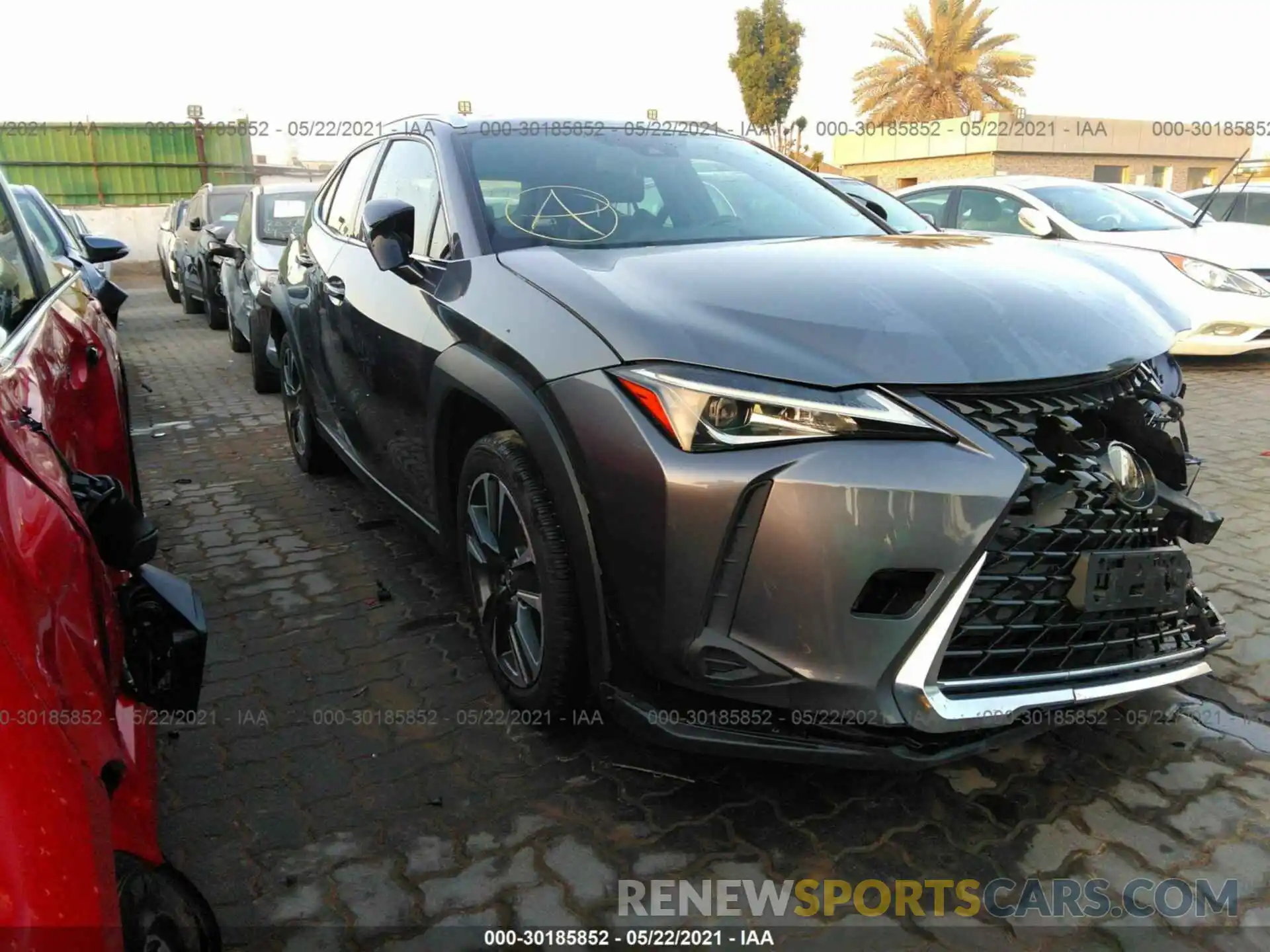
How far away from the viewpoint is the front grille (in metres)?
2.10

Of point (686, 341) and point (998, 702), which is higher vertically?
point (686, 341)

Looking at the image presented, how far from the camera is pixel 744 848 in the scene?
2332 mm

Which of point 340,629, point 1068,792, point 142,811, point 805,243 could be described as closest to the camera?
point 142,811

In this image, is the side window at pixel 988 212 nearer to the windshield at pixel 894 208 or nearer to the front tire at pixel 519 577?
the windshield at pixel 894 208

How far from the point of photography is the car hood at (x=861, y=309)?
213 cm

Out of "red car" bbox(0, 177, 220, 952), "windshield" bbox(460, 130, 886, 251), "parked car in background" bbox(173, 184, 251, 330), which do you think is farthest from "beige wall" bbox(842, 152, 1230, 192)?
"red car" bbox(0, 177, 220, 952)

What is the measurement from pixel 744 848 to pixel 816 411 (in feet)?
3.53

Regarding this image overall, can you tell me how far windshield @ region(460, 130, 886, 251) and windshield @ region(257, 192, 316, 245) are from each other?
183 inches

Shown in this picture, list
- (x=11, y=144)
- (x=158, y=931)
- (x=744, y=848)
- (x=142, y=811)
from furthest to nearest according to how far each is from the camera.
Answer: (x=11, y=144), (x=744, y=848), (x=142, y=811), (x=158, y=931)

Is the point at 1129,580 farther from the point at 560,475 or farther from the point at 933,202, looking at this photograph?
the point at 933,202

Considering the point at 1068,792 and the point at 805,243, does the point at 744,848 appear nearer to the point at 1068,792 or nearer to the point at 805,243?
the point at 1068,792

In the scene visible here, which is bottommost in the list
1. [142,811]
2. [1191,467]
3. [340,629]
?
[340,629]

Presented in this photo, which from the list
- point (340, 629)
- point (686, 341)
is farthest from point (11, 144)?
point (686, 341)

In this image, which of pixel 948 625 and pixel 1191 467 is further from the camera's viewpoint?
pixel 1191 467
